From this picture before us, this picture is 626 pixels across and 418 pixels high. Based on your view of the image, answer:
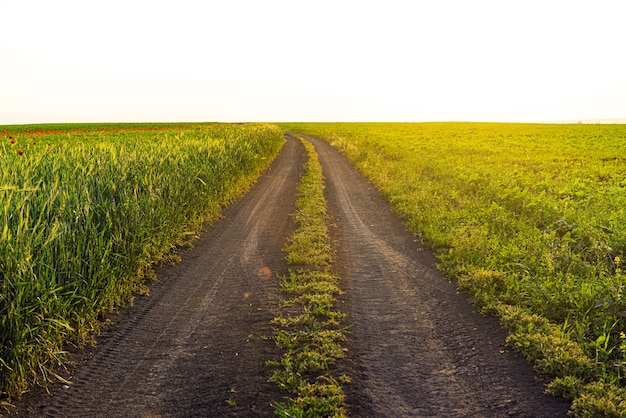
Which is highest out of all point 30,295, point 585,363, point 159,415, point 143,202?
point 143,202

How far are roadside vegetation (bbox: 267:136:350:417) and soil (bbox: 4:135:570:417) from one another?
14cm

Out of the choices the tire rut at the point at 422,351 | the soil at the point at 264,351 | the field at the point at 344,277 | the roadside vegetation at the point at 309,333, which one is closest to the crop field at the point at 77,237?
the field at the point at 344,277

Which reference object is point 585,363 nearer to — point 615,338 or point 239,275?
point 615,338

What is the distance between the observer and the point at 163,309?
21.8 ft

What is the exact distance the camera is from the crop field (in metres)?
4.60

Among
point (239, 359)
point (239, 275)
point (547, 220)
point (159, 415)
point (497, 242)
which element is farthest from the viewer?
point (547, 220)

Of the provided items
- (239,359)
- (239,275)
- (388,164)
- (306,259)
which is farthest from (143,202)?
(388,164)

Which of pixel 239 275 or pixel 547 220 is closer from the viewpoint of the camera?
pixel 239 275

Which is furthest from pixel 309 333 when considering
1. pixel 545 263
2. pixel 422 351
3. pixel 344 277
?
pixel 545 263

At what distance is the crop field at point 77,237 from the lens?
4.60m

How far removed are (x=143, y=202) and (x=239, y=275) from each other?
2.21 meters

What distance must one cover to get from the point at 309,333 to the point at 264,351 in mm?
602

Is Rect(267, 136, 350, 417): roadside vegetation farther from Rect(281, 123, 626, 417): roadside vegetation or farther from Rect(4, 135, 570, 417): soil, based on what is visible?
Rect(281, 123, 626, 417): roadside vegetation

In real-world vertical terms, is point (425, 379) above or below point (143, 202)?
below
